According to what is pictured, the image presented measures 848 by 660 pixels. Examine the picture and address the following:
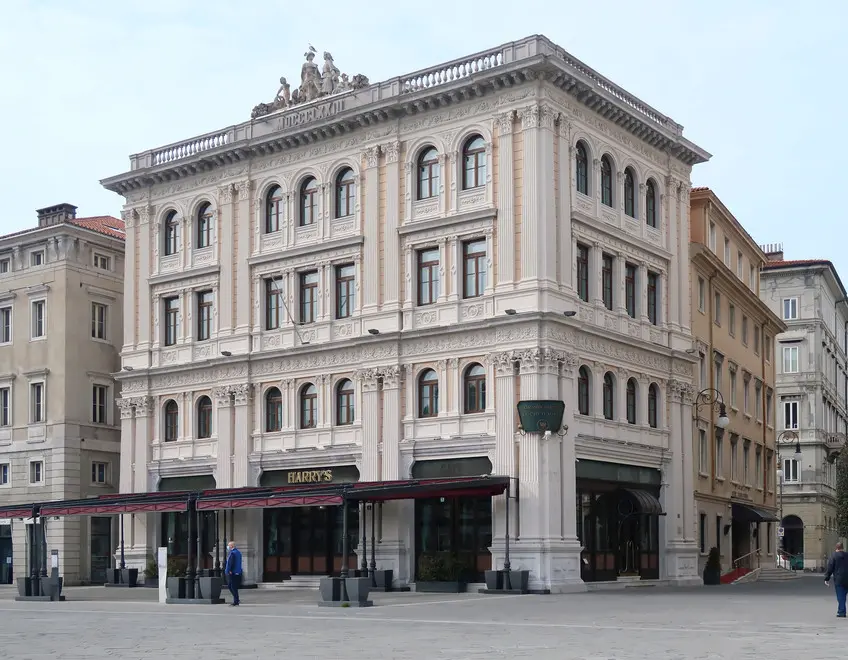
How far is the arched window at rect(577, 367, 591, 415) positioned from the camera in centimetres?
4703

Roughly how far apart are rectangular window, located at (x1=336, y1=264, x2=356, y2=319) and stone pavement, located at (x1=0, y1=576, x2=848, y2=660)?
556 inches

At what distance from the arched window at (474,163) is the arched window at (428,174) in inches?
48.0

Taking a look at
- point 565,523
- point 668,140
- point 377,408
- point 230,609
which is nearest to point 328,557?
point 377,408

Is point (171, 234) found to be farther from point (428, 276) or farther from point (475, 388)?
point (475, 388)

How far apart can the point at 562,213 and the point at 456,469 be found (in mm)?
9871

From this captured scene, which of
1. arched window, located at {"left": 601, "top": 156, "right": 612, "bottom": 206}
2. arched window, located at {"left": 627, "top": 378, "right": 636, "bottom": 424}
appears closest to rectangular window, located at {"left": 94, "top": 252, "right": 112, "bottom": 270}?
arched window, located at {"left": 601, "top": 156, "right": 612, "bottom": 206}

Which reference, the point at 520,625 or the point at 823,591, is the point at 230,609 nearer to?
the point at 520,625

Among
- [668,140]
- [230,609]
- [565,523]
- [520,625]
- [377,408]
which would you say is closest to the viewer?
[520,625]

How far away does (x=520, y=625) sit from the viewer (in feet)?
86.9

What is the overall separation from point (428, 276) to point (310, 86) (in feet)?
36.3

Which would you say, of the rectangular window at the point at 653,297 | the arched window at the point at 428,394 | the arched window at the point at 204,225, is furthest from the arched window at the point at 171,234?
the rectangular window at the point at 653,297

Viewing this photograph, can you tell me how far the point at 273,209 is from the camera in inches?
2128

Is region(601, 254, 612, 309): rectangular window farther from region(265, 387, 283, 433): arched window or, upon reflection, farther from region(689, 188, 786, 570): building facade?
region(265, 387, 283, 433): arched window

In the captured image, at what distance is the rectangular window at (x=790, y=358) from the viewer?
307 ft
